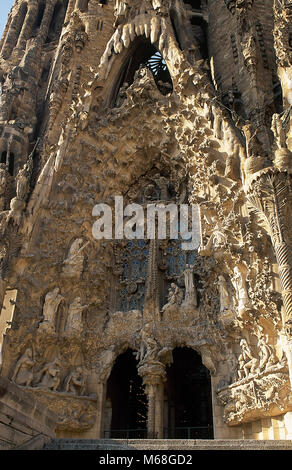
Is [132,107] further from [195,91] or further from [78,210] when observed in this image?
[78,210]

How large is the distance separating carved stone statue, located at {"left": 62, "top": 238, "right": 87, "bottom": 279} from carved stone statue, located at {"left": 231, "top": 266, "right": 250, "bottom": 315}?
3307 millimetres

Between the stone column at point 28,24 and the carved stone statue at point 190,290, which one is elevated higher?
the stone column at point 28,24

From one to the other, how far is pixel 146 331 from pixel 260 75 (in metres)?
7.31

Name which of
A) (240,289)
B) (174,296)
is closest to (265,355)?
(240,289)

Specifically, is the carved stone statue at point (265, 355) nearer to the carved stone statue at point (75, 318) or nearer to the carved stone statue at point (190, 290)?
the carved stone statue at point (190, 290)

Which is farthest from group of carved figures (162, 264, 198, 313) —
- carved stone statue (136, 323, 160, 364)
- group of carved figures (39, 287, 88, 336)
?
group of carved figures (39, 287, 88, 336)

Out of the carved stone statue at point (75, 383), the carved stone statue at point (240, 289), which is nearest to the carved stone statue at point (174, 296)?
the carved stone statue at point (240, 289)

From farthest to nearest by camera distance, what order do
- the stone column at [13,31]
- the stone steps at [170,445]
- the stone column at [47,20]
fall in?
the stone column at [47,20] → the stone column at [13,31] → the stone steps at [170,445]

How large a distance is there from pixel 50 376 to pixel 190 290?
3362 mm

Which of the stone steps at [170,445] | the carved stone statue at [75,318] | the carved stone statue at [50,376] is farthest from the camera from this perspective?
the carved stone statue at [75,318]

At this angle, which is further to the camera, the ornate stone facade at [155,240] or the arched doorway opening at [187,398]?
the arched doorway opening at [187,398]

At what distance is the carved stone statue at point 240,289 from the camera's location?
26.7 feet

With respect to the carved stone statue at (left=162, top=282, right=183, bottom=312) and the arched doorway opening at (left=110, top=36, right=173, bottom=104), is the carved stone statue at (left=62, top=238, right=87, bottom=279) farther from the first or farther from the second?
the arched doorway opening at (left=110, top=36, right=173, bottom=104)

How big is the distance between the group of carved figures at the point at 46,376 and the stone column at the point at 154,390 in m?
1.30
